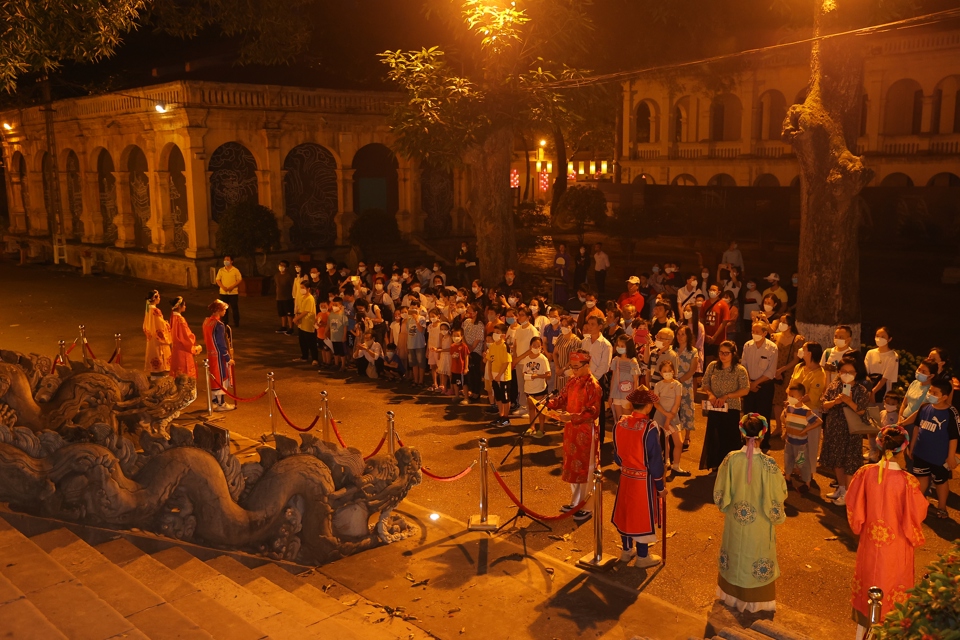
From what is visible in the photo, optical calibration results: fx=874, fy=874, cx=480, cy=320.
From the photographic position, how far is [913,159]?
3753 cm

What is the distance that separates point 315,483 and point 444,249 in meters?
24.4

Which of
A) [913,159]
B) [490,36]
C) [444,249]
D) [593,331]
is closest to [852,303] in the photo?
[593,331]

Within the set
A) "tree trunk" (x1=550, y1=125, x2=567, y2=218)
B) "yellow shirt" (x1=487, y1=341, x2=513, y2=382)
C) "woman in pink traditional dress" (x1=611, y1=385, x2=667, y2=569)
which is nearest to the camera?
"woman in pink traditional dress" (x1=611, y1=385, x2=667, y2=569)

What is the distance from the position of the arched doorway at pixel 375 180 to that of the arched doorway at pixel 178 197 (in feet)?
19.4

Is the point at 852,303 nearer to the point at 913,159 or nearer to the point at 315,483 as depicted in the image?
the point at 315,483

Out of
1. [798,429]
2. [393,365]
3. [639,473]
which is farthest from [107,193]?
[639,473]

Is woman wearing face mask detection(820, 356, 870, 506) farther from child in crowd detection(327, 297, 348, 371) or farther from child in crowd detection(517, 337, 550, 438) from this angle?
child in crowd detection(327, 297, 348, 371)

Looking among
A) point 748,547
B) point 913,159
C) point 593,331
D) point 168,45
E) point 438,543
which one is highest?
point 168,45

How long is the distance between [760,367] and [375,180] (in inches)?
895

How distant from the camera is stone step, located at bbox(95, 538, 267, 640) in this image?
6.18m

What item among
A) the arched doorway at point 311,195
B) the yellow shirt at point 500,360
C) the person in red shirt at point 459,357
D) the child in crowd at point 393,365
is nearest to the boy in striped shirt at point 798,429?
the yellow shirt at point 500,360

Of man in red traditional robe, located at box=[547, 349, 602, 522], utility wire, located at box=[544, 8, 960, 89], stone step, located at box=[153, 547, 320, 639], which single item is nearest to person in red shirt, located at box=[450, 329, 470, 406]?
man in red traditional robe, located at box=[547, 349, 602, 522]

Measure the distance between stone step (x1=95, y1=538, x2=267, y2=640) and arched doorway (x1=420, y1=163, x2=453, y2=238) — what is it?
84.2ft

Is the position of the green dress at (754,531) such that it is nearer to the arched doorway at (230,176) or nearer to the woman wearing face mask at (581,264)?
the woman wearing face mask at (581,264)
